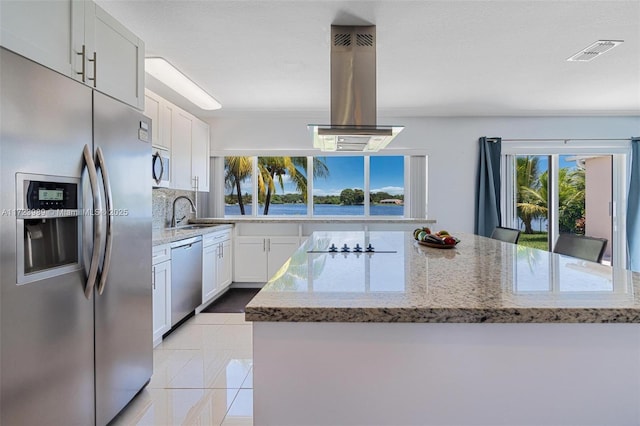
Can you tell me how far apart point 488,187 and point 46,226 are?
4743 millimetres

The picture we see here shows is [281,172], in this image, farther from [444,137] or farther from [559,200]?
[559,200]

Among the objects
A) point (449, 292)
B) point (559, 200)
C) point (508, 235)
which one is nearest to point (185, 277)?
point (449, 292)

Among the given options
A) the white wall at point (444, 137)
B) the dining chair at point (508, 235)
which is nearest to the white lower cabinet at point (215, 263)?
the white wall at point (444, 137)

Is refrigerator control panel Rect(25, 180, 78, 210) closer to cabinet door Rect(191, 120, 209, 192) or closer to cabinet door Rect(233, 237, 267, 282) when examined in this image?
cabinet door Rect(191, 120, 209, 192)

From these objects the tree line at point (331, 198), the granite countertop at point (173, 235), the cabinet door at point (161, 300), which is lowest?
the cabinet door at point (161, 300)

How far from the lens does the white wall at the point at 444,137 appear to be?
15.6 ft

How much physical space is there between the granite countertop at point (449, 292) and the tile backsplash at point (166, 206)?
278 centimetres

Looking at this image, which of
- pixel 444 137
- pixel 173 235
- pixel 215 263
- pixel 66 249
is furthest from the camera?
pixel 444 137

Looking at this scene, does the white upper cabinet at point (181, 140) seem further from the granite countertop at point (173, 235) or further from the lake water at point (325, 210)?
the lake water at point (325, 210)

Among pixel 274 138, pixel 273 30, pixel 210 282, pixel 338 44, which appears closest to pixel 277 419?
pixel 338 44

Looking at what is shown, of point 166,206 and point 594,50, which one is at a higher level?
point 594,50

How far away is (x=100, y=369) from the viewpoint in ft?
5.51

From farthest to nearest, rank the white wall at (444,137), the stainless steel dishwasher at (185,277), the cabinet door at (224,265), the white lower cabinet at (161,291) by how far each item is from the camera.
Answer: the white wall at (444,137), the cabinet door at (224,265), the stainless steel dishwasher at (185,277), the white lower cabinet at (161,291)

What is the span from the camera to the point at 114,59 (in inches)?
72.8
